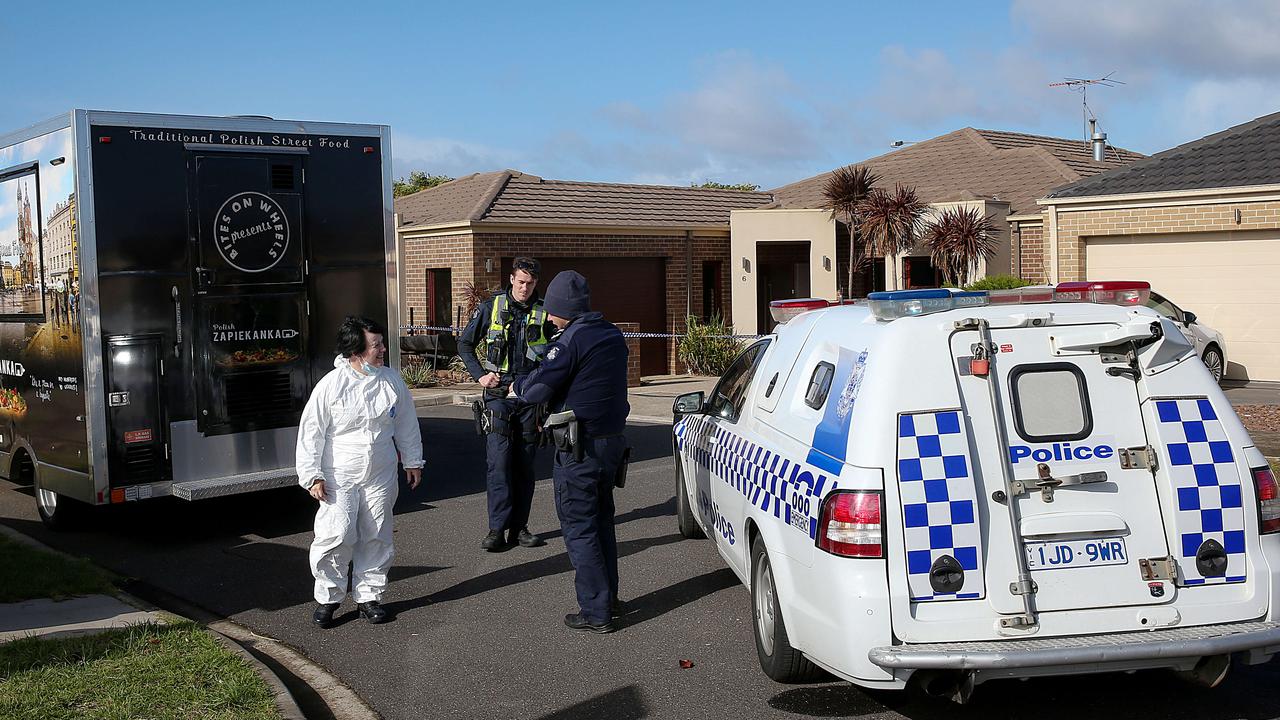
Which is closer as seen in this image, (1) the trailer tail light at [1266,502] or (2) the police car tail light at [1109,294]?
(1) the trailer tail light at [1266,502]

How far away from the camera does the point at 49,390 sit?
8.98 m

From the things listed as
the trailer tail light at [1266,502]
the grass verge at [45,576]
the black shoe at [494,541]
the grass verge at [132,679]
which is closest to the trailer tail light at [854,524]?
the trailer tail light at [1266,502]

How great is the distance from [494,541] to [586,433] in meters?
2.31

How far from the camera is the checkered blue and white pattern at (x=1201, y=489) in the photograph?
187 inches

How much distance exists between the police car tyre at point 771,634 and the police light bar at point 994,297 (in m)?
1.30

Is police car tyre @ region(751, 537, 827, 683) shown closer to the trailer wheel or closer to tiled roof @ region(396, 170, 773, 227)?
the trailer wheel

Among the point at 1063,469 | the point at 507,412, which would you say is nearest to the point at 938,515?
the point at 1063,469

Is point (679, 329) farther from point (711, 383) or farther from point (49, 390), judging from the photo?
point (49, 390)

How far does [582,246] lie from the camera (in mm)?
21812

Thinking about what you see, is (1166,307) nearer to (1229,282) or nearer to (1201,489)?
(1229,282)

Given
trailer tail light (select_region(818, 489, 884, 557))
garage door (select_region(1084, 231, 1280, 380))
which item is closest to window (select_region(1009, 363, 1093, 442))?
trailer tail light (select_region(818, 489, 884, 557))

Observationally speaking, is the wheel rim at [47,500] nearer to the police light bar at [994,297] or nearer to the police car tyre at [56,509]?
the police car tyre at [56,509]

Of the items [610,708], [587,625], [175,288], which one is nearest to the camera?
[610,708]

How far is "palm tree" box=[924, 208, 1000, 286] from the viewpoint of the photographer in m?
20.1
